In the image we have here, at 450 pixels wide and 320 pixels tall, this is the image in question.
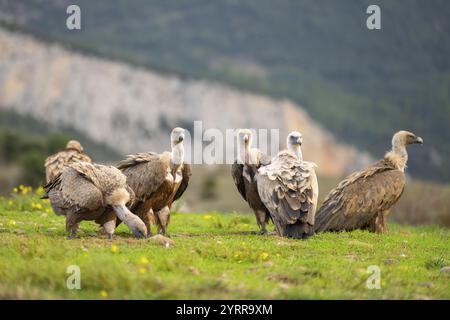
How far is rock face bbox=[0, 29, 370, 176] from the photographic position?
115 metres

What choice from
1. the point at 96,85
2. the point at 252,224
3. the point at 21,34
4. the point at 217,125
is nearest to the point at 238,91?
the point at 217,125

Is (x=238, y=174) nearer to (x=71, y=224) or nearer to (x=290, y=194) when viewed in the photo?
(x=290, y=194)

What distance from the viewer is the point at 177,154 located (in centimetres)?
1534

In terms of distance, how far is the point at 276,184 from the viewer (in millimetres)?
15062

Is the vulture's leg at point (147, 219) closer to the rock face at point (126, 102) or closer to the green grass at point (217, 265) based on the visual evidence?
the green grass at point (217, 265)

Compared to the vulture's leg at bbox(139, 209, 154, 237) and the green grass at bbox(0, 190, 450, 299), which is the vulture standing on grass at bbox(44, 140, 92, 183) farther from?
the vulture's leg at bbox(139, 209, 154, 237)

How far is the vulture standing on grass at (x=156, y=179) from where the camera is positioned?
→ 49.4ft

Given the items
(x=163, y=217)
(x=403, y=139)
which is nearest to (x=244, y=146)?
(x=163, y=217)

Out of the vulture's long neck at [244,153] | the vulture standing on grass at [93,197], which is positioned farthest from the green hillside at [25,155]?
the vulture standing on grass at [93,197]

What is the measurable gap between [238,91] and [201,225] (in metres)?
119

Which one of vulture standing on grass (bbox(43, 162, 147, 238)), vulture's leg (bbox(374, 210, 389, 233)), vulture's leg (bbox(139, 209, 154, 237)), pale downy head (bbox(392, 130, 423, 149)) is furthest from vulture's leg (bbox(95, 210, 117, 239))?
pale downy head (bbox(392, 130, 423, 149))

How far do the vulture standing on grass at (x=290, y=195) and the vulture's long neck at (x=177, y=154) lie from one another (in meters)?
1.43

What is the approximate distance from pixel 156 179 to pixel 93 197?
58.9 inches
